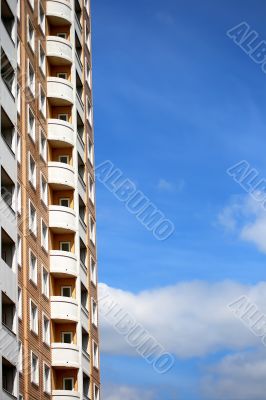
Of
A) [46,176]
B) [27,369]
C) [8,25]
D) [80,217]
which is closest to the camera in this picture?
[8,25]

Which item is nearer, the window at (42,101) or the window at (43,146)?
the window at (43,146)

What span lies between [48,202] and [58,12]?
15.0 m

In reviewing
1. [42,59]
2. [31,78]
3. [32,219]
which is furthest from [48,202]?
[42,59]

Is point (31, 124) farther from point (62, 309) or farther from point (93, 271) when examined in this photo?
point (93, 271)

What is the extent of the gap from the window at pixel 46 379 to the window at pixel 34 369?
2.14 metres

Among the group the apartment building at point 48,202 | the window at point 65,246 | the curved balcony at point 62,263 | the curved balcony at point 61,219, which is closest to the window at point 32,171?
the apartment building at point 48,202

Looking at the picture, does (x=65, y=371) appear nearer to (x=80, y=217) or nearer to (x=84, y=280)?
(x=84, y=280)

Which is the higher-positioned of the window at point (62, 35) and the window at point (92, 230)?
the window at point (62, 35)

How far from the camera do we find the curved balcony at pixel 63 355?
58906 millimetres

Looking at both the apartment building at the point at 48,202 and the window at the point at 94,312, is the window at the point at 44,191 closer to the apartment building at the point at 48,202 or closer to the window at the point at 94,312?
the apartment building at the point at 48,202

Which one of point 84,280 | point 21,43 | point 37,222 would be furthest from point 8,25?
point 84,280

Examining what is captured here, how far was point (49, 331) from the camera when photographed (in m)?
59.2

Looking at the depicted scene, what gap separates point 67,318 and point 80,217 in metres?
9.98

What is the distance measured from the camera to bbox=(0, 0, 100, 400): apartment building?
150 feet
